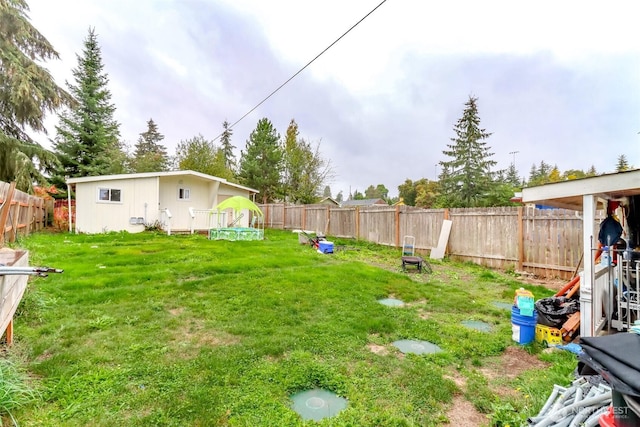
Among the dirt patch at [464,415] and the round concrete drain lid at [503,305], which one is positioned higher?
the dirt patch at [464,415]

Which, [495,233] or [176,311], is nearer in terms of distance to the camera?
[176,311]

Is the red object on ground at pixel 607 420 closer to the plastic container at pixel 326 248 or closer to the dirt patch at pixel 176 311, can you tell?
the dirt patch at pixel 176 311

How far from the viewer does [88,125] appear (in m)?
19.6

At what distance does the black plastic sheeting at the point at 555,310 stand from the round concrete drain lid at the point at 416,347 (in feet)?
4.87

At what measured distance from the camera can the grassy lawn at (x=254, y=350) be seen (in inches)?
92.8

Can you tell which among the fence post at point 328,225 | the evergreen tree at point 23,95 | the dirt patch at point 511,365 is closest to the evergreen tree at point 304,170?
the fence post at point 328,225

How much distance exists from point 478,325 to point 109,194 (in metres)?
15.4

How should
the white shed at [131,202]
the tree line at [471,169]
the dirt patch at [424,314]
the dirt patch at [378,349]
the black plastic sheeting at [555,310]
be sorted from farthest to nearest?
1. the tree line at [471,169]
2. the white shed at [131,202]
3. the dirt patch at [424,314]
4. the black plastic sheeting at [555,310]
5. the dirt patch at [378,349]

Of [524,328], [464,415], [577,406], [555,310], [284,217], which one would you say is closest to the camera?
[577,406]

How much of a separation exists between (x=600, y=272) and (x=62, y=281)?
876 centimetres

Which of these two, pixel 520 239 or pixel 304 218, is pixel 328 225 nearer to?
pixel 304 218

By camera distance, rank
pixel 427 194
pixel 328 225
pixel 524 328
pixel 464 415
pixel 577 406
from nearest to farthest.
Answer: pixel 577 406
pixel 464 415
pixel 524 328
pixel 328 225
pixel 427 194

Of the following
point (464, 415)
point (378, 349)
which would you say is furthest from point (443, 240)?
point (464, 415)

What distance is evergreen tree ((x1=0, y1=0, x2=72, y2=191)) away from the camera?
13000 mm
